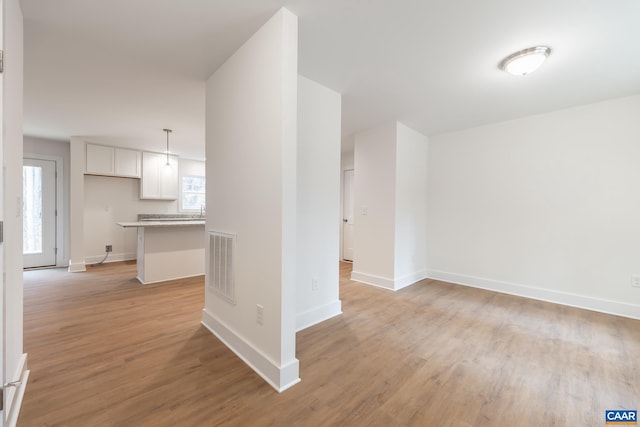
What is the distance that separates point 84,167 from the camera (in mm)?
4824

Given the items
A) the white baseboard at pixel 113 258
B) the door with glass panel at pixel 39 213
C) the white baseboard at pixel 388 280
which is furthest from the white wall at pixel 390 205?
the door with glass panel at pixel 39 213

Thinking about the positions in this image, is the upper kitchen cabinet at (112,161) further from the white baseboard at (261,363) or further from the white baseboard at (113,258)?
the white baseboard at (261,363)

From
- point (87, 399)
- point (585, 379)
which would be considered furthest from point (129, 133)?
point (585, 379)

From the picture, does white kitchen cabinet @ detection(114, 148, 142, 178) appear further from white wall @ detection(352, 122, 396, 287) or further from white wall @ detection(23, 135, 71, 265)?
white wall @ detection(352, 122, 396, 287)

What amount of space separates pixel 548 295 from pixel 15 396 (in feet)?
16.6

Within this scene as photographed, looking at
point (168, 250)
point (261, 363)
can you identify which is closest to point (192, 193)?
point (168, 250)

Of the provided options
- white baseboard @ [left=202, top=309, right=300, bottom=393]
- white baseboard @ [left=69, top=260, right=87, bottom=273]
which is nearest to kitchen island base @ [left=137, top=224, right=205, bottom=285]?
white baseboard @ [left=69, top=260, right=87, bottom=273]

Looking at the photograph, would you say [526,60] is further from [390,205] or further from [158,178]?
[158,178]

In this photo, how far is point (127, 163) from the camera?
5.38 metres

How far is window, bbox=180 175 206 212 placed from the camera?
6.59m

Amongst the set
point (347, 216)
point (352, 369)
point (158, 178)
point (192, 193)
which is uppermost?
point (158, 178)

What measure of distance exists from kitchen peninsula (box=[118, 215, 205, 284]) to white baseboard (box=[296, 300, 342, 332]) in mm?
2604

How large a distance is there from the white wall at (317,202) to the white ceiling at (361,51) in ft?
0.96

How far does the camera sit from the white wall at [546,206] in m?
2.91
